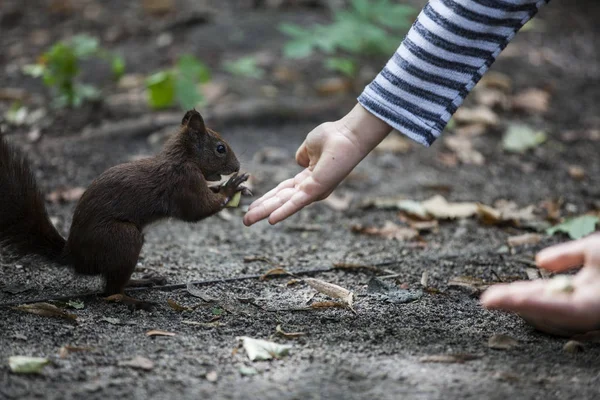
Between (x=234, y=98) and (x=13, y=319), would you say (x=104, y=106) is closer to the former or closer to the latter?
(x=234, y=98)

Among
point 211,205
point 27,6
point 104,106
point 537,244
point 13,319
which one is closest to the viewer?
point 13,319

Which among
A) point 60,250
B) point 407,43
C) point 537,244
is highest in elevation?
point 407,43

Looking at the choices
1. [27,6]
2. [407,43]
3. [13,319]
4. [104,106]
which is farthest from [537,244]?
[27,6]

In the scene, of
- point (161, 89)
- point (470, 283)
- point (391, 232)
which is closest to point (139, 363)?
point (470, 283)

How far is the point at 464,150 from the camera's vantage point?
16.7 ft

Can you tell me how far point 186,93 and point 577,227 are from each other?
8.56 ft

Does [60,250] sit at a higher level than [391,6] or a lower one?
lower

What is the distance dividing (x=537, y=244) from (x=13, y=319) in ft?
7.93

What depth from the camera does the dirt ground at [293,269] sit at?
2062 mm

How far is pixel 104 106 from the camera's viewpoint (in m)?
5.23

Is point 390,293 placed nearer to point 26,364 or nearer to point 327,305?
point 327,305

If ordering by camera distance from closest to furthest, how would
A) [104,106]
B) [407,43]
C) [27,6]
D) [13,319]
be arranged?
[13,319]
[407,43]
[104,106]
[27,6]

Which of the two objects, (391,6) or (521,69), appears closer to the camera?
(391,6)

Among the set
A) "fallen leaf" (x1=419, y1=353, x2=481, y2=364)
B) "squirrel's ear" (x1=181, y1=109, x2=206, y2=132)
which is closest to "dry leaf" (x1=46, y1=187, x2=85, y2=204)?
"squirrel's ear" (x1=181, y1=109, x2=206, y2=132)
